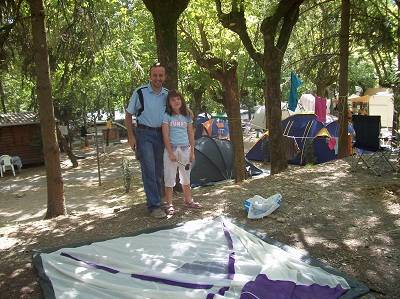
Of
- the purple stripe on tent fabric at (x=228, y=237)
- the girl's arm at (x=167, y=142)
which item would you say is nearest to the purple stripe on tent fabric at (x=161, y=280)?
the purple stripe on tent fabric at (x=228, y=237)

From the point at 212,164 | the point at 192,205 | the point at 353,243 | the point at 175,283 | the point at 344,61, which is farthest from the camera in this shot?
the point at 212,164

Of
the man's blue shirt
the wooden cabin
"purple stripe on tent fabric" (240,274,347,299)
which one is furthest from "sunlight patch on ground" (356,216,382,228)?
the wooden cabin

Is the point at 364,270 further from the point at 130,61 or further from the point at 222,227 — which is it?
the point at 130,61

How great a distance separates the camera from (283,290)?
3092 mm

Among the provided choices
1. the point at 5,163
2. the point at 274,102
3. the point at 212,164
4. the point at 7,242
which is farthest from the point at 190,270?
the point at 5,163

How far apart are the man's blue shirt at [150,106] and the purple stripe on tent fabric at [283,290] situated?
7.66 ft

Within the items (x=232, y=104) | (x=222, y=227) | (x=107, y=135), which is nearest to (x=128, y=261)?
(x=222, y=227)

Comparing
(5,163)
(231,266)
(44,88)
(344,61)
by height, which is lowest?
(5,163)

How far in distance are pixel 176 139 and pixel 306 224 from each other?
169 centimetres

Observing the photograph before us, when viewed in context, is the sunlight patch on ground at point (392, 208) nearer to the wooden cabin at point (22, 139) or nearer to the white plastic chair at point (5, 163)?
the white plastic chair at point (5, 163)

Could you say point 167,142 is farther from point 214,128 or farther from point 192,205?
point 214,128

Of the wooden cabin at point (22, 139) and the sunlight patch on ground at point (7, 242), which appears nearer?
the sunlight patch on ground at point (7, 242)

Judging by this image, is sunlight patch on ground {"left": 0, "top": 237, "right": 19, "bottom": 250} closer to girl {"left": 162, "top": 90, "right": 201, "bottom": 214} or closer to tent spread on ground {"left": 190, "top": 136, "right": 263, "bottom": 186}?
girl {"left": 162, "top": 90, "right": 201, "bottom": 214}

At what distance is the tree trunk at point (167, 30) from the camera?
6.07 metres
